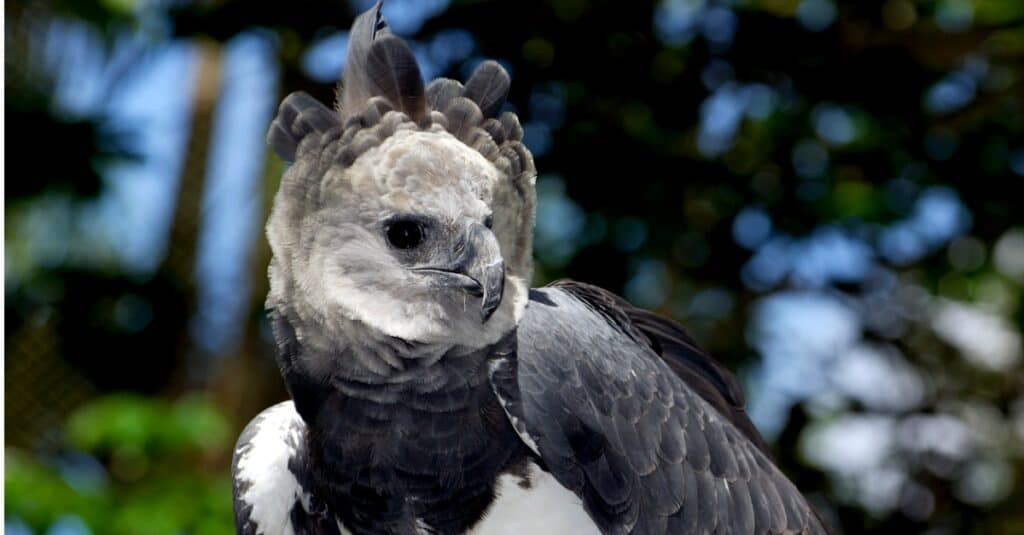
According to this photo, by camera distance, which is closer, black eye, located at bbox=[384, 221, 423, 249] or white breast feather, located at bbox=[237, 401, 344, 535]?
black eye, located at bbox=[384, 221, 423, 249]

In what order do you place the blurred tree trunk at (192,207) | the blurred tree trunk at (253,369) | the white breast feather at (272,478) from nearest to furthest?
1. the white breast feather at (272,478)
2. the blurred tree trunk at (253,369)
3. the blurred tree trunk at (192,207)

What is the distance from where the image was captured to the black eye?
54.6 inches

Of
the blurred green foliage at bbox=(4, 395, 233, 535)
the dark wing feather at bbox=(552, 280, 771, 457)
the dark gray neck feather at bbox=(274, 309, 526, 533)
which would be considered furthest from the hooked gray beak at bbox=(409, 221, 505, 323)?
the blurred green foliage at bbox=(4, 395, 233, 535)

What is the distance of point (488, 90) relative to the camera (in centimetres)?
147

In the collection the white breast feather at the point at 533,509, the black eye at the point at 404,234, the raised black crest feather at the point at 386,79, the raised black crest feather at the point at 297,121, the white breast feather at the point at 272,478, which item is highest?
the raised black crest feather at the point at 386,79

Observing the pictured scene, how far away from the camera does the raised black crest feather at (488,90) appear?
1469 mm

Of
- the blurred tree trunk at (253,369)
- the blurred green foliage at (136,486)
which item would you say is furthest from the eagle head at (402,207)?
the blurred tree trunk at (253,369)

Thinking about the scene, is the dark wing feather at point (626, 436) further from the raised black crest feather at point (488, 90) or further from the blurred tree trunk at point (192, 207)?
the blurred tree trunk at point (192, 207)

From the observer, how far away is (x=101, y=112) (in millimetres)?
3559

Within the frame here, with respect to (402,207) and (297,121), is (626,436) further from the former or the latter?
(297,121)

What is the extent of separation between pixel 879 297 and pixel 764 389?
0.57 meters

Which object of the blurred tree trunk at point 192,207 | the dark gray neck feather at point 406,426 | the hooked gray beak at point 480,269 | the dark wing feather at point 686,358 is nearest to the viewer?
the hooked gray beak at point 480,269

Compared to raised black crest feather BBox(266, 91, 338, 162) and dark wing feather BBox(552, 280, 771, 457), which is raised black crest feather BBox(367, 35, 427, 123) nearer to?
raised black crest feather BBox(266, 91, 338, 162)

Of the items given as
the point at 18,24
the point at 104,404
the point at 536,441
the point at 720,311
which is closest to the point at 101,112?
the point at 18,24
